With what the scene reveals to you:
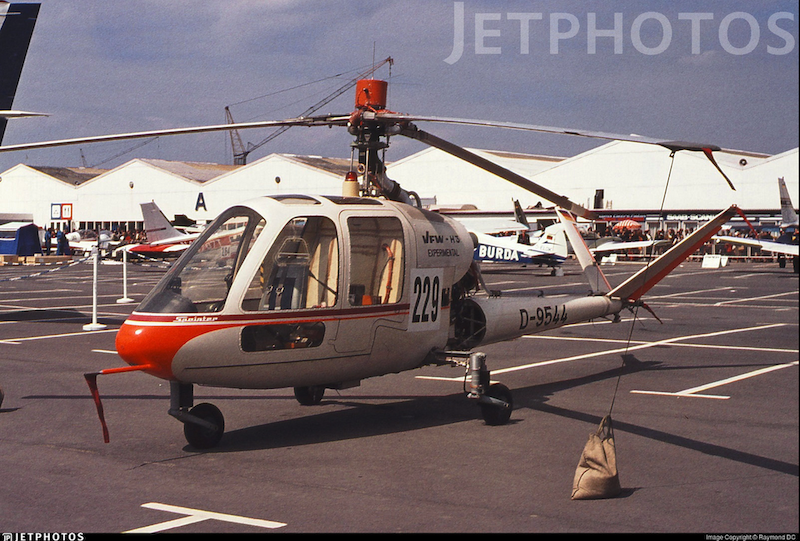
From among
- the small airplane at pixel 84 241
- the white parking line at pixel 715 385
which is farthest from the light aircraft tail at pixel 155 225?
the white parking line at pixel 715 385

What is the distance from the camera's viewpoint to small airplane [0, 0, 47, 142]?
9.52 m

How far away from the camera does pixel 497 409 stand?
26.8ft

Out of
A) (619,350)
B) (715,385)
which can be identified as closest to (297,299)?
(715,385)

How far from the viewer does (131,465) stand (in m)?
6.78

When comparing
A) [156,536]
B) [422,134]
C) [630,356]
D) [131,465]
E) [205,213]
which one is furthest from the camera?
[205,213]

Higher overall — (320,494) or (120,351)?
(120,351)

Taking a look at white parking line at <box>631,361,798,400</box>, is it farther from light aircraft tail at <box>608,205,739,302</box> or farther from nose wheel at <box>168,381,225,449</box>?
nose wheel at <box>168,381,225,449</box>

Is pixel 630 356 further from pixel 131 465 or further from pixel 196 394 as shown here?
pixel 131 465

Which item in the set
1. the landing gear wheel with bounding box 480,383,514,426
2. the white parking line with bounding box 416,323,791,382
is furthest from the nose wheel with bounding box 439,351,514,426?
the white parking line with bounding box 416,323,791,382

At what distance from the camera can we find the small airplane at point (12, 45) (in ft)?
31.2

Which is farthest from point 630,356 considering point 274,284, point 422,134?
point 274,284

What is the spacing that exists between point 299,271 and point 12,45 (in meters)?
5.61

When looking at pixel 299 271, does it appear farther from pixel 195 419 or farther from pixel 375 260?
pixel 195 419

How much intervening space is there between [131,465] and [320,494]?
73.5 inches
